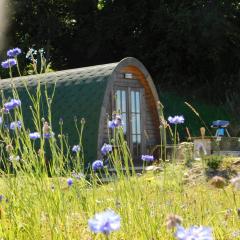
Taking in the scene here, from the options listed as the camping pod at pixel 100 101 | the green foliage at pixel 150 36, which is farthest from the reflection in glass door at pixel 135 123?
the green foliage at pixel 150 36

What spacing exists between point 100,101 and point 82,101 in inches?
16.3

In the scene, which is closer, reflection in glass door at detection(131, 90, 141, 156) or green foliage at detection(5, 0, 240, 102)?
reflection in glass door at detection(131, 90, 141, 156)

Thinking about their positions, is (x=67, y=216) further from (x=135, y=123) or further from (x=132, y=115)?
(x=135, y=123)

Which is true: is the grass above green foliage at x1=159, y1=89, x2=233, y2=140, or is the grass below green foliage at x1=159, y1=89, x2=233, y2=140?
above

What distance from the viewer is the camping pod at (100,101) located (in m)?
9.65

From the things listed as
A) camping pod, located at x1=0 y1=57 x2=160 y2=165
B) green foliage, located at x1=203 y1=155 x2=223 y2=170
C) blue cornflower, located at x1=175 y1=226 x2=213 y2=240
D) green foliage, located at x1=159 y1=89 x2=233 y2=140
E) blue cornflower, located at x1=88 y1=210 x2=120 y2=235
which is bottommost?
green foliage, located at x1=159 y1=89 x2=233 y2=140

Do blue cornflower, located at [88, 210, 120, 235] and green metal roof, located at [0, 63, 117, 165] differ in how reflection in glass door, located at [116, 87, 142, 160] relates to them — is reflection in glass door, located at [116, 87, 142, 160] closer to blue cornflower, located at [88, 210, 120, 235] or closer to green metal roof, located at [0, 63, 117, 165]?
green metal roof, located at [0, 63, 117, 165]

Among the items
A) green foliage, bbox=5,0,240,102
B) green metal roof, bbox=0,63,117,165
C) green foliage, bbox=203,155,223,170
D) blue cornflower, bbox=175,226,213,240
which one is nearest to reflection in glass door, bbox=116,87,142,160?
green metal roof, bbox=0,63,117,165

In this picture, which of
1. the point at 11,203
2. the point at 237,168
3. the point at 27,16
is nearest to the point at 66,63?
the point at 27,16

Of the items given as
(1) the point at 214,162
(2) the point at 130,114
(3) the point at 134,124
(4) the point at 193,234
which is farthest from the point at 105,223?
(3) the point at 134,124

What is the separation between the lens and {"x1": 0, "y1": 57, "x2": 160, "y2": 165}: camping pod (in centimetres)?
965

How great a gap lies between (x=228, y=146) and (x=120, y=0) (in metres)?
→ 14.1

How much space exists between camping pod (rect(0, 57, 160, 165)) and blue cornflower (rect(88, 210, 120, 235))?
7.31 metres

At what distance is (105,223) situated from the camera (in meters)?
1.15
